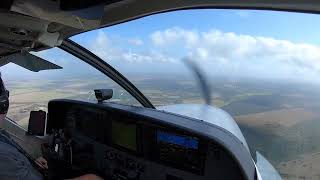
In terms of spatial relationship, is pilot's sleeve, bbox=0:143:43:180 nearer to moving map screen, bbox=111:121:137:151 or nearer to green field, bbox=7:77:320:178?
moving map screen, bbox=111:121:137:151

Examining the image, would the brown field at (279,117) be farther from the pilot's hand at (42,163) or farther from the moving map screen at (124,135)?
the pilot's hand at (42,163)

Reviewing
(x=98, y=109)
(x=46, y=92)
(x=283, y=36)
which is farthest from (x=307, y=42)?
(x=46, y=92)

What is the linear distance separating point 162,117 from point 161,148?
0.59ft

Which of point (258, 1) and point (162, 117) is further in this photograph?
point (162, 117)

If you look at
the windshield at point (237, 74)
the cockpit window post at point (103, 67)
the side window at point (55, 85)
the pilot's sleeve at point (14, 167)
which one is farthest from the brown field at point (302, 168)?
the cockpit window post at point (103, 67)

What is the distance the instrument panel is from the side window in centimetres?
93

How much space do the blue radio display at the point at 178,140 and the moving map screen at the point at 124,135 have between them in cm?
21

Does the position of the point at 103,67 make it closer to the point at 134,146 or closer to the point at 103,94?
the point at 103,94

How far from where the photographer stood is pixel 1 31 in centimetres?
200

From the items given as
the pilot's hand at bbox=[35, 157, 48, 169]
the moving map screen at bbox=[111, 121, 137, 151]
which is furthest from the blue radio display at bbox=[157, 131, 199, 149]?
the pilot's hand at bbox=[35, 157, 48, 169]

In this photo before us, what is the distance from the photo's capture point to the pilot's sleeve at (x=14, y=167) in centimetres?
168

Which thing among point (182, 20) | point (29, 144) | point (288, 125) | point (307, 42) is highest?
point (182, 20)

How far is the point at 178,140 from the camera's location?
2.16 m

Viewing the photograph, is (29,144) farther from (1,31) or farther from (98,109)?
(1,31)
